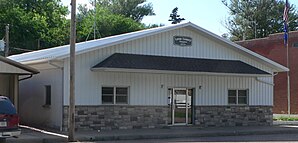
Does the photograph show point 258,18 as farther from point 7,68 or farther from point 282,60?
point 7,68

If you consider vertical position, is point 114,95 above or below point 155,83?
below

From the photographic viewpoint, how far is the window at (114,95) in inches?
918

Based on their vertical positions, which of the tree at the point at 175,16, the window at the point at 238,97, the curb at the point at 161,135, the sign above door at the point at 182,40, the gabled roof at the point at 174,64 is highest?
the tree at the point at 175,16

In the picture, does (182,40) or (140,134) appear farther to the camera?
(182,40)

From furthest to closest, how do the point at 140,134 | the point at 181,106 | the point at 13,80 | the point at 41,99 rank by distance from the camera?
1. the point at 181,106
2. the point at 41,99
3. the point at 13,80
4. the point at 140,134

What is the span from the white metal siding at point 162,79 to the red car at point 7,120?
547cm

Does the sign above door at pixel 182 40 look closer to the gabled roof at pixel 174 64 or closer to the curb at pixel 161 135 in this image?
the gabled roof at pixel 174 64

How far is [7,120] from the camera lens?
16344 millimetres

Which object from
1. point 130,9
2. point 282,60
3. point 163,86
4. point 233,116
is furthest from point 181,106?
point 130,9

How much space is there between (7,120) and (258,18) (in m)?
57.1

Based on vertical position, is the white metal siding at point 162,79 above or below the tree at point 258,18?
below

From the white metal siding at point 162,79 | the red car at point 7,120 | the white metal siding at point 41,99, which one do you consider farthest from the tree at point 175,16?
the red car at point 7,120

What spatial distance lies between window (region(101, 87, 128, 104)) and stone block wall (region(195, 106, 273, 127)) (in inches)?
160

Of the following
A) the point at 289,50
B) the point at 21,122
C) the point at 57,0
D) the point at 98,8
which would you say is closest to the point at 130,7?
the point at 98,8
